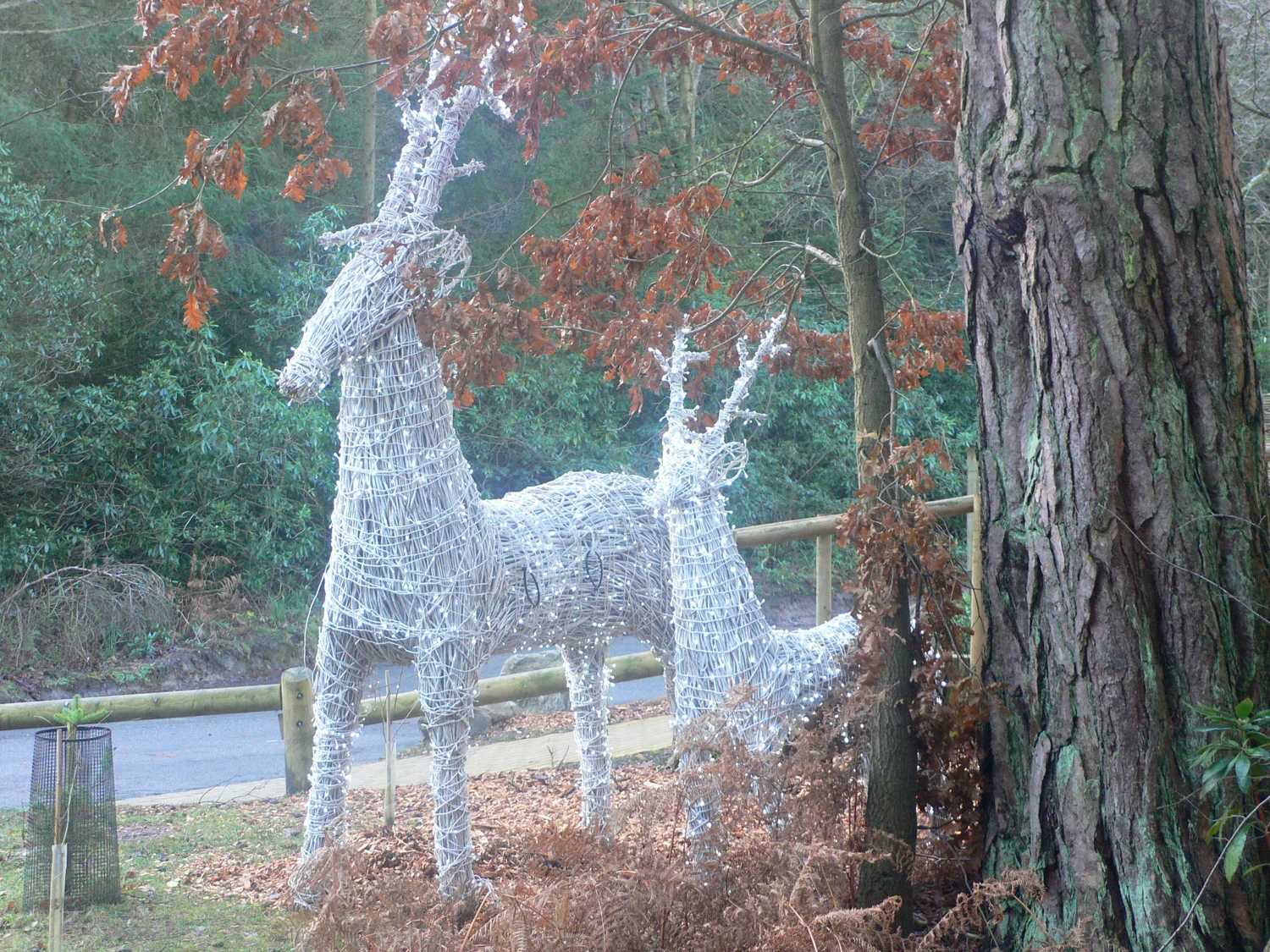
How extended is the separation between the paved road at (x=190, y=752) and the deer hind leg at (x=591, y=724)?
6.08ft

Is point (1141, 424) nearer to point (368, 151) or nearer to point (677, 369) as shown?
point (677, 369)

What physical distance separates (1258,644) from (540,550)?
190 cm

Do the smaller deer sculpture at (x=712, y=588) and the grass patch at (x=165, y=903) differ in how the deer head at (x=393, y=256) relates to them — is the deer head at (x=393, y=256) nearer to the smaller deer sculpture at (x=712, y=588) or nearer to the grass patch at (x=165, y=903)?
the smaller deer sculpture at (x=712, y=588)

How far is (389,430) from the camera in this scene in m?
2.92

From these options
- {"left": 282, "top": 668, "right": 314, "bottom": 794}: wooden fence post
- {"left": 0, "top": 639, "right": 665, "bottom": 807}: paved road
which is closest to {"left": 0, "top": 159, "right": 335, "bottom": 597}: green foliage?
{"left": 0, "top": 639, "right": 665, "bottom": 807}: paved road

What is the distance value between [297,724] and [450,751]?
174cm

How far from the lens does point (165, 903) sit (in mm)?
3330

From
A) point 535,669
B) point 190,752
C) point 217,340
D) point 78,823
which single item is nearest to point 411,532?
point 78,823

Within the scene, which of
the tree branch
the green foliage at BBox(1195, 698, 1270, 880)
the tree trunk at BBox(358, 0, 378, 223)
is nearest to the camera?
the green foliage at BBox(1195, 698, 1270, 880)

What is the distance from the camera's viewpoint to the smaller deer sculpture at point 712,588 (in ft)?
10.5

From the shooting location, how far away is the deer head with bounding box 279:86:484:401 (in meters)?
2.82

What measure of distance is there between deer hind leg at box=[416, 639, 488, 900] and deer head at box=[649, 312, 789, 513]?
2.59 feet

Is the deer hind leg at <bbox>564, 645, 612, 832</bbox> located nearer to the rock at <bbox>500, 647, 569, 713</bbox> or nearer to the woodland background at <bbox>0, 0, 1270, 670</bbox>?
the rock at <bbox>500, 647, 569, 713</bbox>

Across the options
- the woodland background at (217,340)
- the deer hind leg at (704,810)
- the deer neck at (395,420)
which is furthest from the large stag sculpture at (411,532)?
the woodland background at (217,340)
